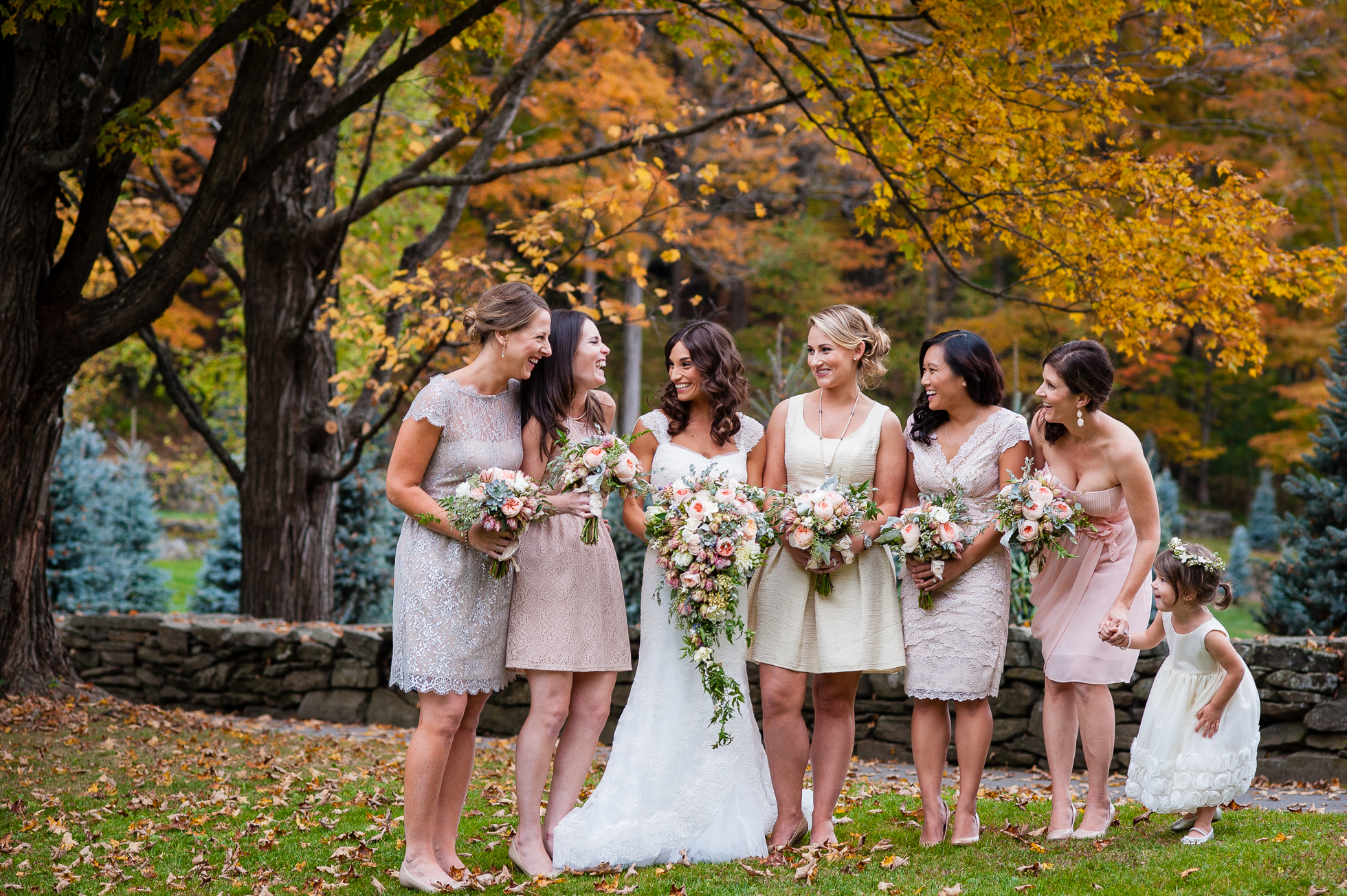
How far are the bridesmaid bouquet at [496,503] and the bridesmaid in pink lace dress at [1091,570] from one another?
6.97 feet

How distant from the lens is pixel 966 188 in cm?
693

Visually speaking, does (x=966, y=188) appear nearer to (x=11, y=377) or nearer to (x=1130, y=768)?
(x=1130, y=768)

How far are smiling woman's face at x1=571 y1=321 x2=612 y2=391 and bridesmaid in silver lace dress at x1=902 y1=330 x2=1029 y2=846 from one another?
131 centimetres

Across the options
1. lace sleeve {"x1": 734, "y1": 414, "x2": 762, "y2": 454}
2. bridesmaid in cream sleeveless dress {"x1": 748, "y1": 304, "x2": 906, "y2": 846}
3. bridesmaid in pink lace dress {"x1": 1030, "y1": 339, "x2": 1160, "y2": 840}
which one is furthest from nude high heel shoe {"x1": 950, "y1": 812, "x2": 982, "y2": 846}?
lace sleeve {"x1": 734, "y1": 414, "x2": 762, "y2": 454}

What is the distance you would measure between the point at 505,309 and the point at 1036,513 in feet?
6.97

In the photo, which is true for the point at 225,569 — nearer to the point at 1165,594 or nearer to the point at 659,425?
the point at 659,425

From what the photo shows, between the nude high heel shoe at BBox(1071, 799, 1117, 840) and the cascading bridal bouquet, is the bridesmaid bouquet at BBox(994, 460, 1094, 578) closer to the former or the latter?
the cascading bridal bouquet

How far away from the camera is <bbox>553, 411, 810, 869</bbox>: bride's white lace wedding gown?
426 cm

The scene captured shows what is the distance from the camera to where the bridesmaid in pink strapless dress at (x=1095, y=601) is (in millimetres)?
4496

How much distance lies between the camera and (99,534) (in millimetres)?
12547

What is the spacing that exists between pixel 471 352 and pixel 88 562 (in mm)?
6021

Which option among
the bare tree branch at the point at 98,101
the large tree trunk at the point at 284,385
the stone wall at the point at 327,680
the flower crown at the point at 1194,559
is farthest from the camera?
the large tree trunk at the point at 284,385

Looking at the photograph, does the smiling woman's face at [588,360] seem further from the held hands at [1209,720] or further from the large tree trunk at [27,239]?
the large tree trunk at [27,239]

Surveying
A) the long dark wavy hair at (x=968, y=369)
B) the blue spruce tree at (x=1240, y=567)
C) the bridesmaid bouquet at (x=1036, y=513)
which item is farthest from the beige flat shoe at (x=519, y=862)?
the blue spruce tree at (x=1240, y=567)
